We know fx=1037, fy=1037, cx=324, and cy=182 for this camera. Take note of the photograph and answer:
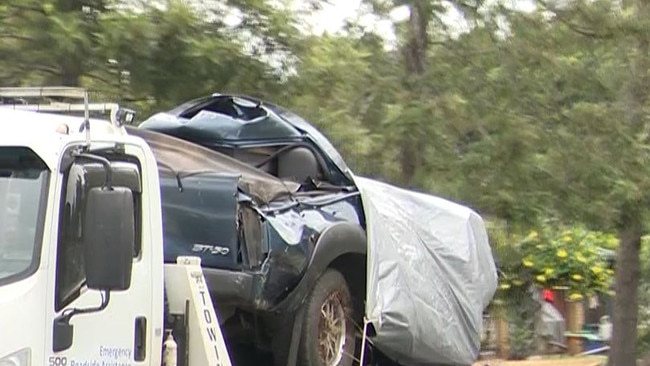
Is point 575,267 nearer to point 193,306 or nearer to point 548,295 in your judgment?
point 548,295

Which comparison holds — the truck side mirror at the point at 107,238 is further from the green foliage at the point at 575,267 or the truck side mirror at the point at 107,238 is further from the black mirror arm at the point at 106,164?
the green foliage at the point at 575,267

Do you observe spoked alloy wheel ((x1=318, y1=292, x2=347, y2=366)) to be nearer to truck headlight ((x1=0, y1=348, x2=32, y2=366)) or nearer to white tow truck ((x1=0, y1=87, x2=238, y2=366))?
white tow truck ((x1=0, y1=87, x2=238, y2=366))

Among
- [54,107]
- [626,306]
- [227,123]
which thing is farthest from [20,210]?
→ [626,306]

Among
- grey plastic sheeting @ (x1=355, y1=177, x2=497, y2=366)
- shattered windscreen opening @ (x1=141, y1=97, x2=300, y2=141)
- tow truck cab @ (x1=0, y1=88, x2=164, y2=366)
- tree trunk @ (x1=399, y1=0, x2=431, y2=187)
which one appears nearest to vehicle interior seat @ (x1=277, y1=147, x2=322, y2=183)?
shattered windscreen opening @ (x1=141, y1=97, x2=300, y2=141)

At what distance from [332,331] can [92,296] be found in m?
Result: 2.11

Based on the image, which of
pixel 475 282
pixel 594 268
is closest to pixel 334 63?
pixel 475 282

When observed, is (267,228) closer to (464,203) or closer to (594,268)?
(464,203)

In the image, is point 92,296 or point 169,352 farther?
point 169,352

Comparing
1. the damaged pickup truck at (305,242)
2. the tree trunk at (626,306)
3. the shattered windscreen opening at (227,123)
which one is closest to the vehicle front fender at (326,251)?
the damaged pickup truck at (305,242)

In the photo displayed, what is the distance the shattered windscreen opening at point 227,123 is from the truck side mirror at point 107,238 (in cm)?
231

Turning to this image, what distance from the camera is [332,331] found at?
20.5ft

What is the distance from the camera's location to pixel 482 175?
1101 centimetres

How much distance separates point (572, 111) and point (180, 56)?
4326 mm

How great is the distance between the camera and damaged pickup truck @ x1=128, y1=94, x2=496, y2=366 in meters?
5.57
